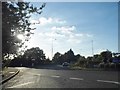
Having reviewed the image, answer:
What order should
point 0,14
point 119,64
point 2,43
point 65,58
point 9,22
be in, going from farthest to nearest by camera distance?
point 65,58
point 119,64
point 2,43
point 9,22
point 0,14

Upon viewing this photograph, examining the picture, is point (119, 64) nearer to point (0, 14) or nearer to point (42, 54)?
point (0, 14)

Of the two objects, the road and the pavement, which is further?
the pavement

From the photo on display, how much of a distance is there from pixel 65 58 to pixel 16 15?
501 feet

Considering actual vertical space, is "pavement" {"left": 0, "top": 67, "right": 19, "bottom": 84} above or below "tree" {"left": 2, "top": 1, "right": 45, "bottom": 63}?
below

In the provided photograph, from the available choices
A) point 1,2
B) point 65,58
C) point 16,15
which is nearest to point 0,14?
point 1,2

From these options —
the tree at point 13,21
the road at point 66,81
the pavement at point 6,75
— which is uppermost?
the tree at point 13,21

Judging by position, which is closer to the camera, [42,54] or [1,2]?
→ [1,2]

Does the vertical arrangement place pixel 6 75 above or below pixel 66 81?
below

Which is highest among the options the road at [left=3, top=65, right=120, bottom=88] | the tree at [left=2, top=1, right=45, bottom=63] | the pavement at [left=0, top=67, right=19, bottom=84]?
the tree at [left=2, top=1, right=45, bottom=63]

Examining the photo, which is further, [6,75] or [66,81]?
[6,75]

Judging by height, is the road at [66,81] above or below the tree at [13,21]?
below

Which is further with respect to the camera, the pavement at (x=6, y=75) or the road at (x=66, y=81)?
the pavement at (x=6, y=75)

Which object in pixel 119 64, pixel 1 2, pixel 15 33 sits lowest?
pixel 119 64

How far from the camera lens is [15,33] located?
27312 millimetres
